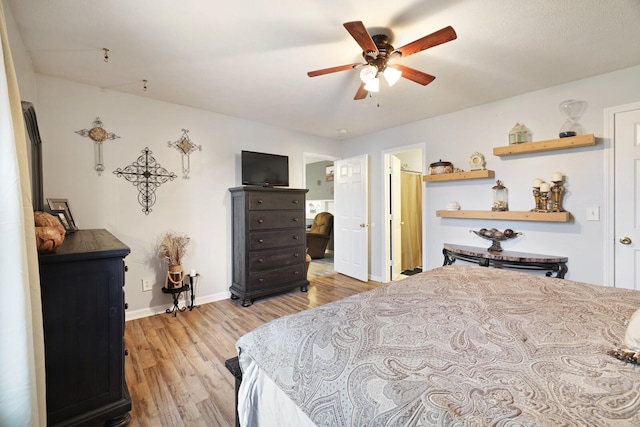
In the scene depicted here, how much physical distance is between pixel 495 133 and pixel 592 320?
2.61m

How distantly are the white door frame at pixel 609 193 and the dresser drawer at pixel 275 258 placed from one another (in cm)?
315

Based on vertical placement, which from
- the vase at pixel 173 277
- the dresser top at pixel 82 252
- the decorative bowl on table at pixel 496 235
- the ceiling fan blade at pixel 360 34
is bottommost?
the vase at pixel 173 277

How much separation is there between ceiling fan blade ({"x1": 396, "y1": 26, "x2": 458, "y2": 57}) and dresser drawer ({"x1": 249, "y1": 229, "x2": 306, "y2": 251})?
2.47 m

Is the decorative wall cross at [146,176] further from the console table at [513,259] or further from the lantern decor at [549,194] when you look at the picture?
the lantern decor at [549,194]

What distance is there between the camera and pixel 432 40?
64.9 inches

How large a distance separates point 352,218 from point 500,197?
2113mm

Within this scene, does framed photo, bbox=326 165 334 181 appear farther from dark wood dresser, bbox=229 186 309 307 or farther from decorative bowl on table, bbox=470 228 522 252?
decorative bowl on table, bbox=470 228 522 252

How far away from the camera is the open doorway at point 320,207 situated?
624 centimetres

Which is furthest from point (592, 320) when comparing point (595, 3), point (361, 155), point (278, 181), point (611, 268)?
point (361, 155)

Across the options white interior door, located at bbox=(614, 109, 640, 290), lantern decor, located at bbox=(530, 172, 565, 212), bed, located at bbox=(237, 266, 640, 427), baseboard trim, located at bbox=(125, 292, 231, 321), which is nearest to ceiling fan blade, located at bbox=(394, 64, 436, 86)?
bed, located at bbox=(237, 266, 640, 427)

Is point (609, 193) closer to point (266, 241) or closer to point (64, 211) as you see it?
point (266, 241)

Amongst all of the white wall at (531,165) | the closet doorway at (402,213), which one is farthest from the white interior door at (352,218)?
the white wall at (531,165)

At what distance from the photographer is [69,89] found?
2.66 m

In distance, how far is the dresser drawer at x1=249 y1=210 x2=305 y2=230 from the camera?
3.46 meters
